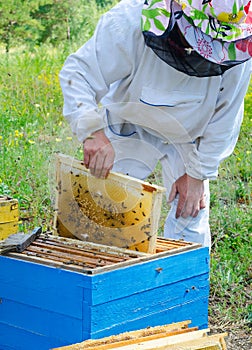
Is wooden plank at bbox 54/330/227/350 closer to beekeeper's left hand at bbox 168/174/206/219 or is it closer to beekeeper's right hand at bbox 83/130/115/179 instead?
beekeeper's right hand at bbox 83/130/115/179

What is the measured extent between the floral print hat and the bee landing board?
0.55m

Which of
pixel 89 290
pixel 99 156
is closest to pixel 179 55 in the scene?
pixel 99 156

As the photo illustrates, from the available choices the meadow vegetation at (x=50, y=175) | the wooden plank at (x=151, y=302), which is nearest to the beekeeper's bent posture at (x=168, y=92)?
the meadow vegetation at (x=50, y=175)

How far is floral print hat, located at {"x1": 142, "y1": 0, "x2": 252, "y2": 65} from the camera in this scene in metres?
2.69

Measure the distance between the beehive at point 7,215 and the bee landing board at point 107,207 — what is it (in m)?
0.31

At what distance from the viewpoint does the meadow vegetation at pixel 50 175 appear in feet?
12.3

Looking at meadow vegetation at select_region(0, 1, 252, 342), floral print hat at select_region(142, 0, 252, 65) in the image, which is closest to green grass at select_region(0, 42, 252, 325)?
meadow vegetation at select_region(0, 1, 252, 342)

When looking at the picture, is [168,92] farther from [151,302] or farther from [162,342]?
[162,342]

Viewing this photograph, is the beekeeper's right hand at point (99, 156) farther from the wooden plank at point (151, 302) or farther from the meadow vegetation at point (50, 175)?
the wooden plank at point (151, 302)

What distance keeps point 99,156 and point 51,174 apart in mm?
323

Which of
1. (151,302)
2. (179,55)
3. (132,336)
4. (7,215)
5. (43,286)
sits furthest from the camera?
(7,215)

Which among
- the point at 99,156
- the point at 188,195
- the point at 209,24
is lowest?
the point at 188,195

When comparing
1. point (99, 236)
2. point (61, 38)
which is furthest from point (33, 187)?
point (61, 38)

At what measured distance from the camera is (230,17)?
2705mm
